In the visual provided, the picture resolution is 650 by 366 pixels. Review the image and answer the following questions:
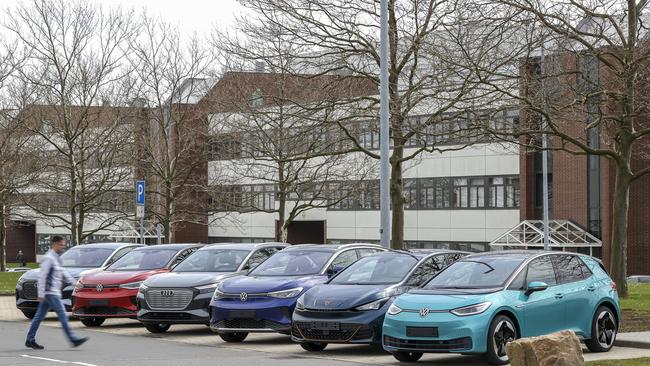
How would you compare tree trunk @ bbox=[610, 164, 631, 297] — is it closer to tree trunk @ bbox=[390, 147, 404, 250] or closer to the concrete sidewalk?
tree trunk @ bbox=[390, 147, 404, 250]

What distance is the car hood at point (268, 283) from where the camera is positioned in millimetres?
17781

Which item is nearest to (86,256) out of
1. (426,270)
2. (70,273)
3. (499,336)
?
(70,273)

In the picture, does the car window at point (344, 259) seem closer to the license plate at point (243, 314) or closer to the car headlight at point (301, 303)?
the license plate at point (243, 314)

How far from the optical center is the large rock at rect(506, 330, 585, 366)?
442 inches

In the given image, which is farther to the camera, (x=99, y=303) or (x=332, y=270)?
(x=99, y=303)

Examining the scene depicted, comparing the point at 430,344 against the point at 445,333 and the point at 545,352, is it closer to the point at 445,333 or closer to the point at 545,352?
the point at 445,333

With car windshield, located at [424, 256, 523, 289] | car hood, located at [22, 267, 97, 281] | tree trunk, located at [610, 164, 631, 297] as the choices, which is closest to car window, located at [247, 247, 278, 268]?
car hood, located at [22, 267, 97, 281]

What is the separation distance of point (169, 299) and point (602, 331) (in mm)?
7399

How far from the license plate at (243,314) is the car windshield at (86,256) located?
7642 mm

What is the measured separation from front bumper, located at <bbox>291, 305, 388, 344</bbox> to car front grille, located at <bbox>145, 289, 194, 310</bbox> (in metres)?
3.88

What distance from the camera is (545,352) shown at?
1126cm

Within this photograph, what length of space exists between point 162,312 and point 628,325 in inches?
301

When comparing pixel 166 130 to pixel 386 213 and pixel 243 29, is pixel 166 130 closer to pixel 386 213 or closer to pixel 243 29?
pixel 243 29

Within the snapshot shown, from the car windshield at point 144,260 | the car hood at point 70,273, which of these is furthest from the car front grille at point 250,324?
the car hood at point 70,273
